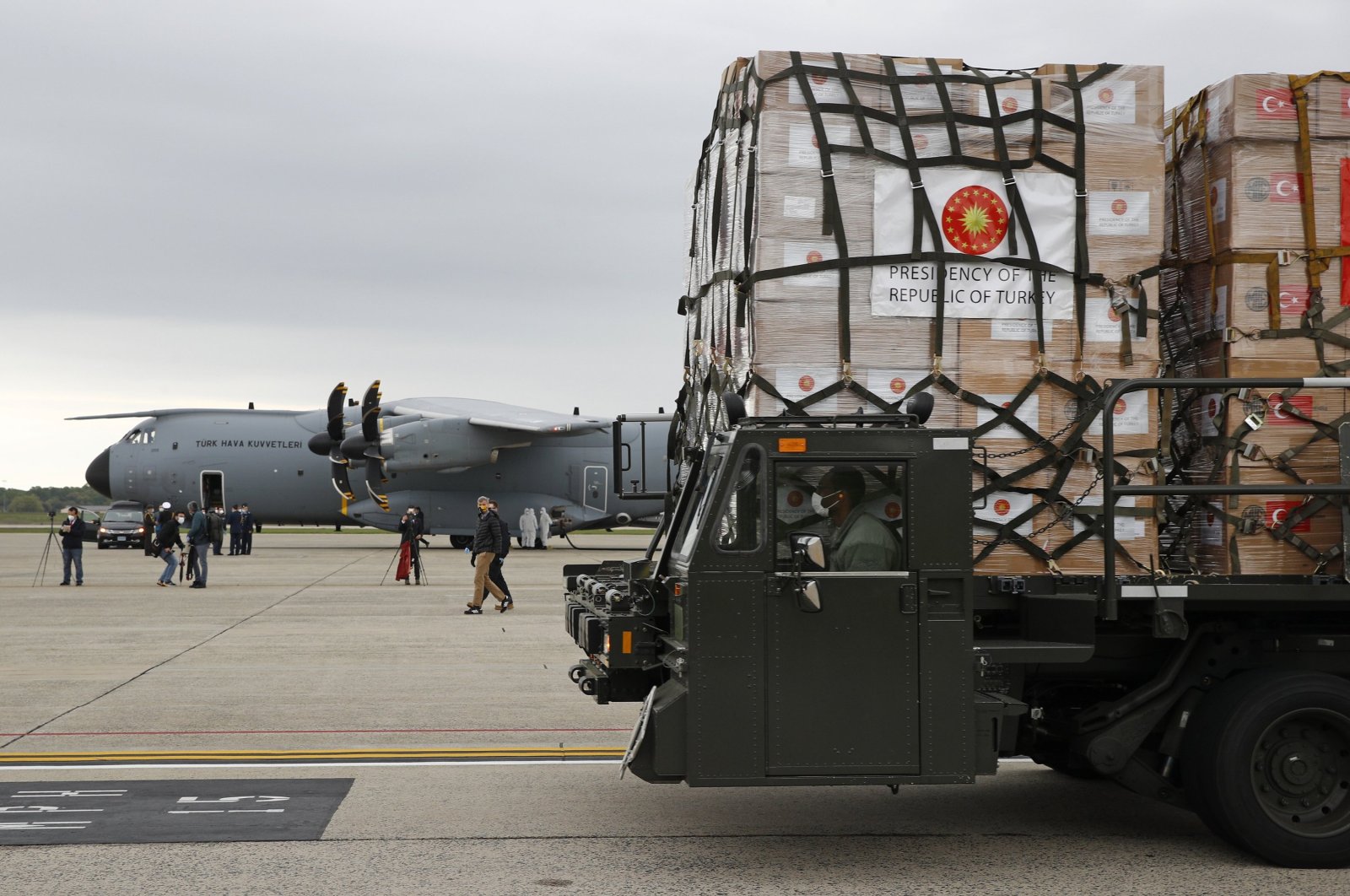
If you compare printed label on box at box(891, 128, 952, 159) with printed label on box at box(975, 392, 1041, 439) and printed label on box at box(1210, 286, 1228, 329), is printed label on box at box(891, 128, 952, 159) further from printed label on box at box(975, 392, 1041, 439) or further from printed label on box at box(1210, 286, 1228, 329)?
printed label on box at box(1210, 286, 1228, 329)

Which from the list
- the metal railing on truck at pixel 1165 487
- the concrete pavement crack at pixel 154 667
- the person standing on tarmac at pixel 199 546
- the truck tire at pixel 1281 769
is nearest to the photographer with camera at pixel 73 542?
the person standing on tarmac at pixel 199 546

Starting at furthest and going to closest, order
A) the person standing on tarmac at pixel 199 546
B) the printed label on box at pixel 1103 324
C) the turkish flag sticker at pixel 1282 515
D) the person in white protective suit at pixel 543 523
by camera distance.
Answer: the person in white protective suit at pixel 543 523
the person standing on tarmac at pixel 199 546
the printed label on box at pixel 1103 324
the turkish flag sticker at pixel 1282 515

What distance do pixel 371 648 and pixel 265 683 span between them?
2.91 m

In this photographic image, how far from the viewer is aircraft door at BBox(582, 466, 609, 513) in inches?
1614

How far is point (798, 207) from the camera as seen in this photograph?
7.07 meters

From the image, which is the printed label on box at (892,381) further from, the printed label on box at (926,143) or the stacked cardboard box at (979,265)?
the printed label on box at (926,143)

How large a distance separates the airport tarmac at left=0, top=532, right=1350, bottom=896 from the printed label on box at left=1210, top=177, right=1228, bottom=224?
3568 millimetres

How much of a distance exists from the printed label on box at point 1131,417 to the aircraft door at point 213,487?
37.4 metres

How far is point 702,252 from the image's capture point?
27.7 feet

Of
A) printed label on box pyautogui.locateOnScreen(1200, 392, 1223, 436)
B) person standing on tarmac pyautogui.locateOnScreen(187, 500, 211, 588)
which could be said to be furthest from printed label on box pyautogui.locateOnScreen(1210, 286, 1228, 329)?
person standing on tarmac pyautogui.locateOnScreen(187, 500, 211, 588)

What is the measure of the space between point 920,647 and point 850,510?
2.51 feet

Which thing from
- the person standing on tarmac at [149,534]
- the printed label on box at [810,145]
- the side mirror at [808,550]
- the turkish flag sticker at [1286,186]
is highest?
the printed label on box at [810,145]

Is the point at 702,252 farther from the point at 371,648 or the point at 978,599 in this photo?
the point at 371,648

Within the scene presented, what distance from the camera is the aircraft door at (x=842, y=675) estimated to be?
636cm
